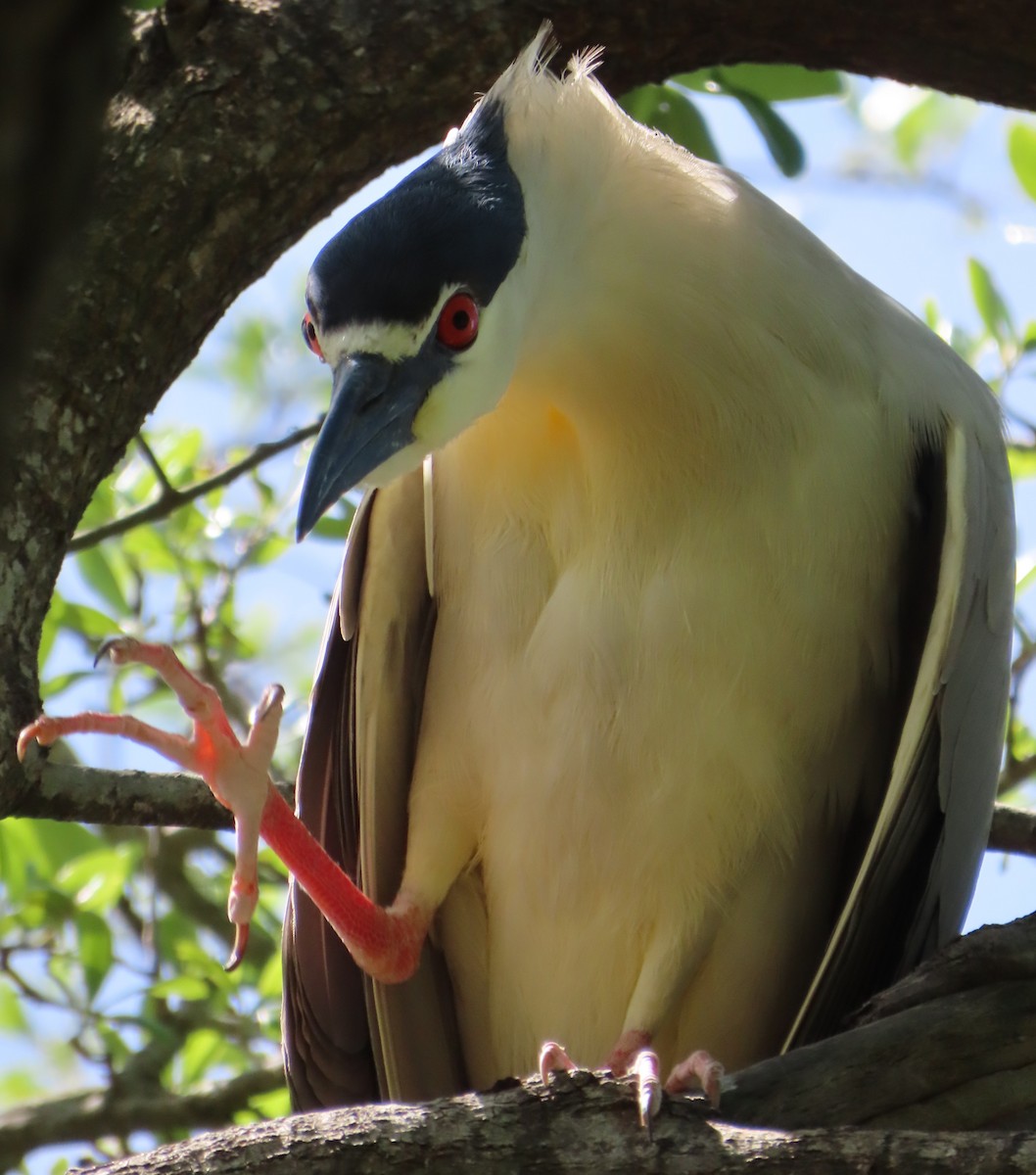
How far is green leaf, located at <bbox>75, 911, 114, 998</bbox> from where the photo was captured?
12.4ft

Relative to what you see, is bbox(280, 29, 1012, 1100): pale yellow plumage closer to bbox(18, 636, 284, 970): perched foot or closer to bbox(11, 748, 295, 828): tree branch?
bbox(18, 636, 284, 970): perched foot

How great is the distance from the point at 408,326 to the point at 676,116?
1372mm

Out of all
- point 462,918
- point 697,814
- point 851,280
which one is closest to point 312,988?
point 462,918

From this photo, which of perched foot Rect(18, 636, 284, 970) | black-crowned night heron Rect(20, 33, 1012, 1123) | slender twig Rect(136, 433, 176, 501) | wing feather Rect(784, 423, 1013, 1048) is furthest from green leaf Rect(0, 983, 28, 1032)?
wing feather Rect(784, 423, 1013, 1048)

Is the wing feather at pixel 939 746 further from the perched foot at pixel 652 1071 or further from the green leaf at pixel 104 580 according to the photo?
the green leaf at pixel 104 580

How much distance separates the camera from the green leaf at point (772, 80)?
12.0 ft

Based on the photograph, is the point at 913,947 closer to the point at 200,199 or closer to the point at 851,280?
the point at 851,280

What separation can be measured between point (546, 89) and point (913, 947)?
6.28 feet

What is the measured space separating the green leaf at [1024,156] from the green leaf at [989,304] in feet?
1.34

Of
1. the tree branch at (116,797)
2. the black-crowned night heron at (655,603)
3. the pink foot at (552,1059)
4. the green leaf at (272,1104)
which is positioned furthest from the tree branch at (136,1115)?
the pink foot at (552,1059)

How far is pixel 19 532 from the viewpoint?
2260 mm

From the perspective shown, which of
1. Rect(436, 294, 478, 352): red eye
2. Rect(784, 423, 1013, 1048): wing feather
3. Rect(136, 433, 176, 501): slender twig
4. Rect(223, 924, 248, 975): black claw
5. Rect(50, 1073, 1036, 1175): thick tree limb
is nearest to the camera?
Rect(50, 1073, 1036, 1175): thick tree limb

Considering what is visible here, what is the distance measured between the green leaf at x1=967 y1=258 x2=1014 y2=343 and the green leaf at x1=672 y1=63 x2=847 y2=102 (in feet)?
3.09

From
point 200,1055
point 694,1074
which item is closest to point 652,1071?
point 694,1074
